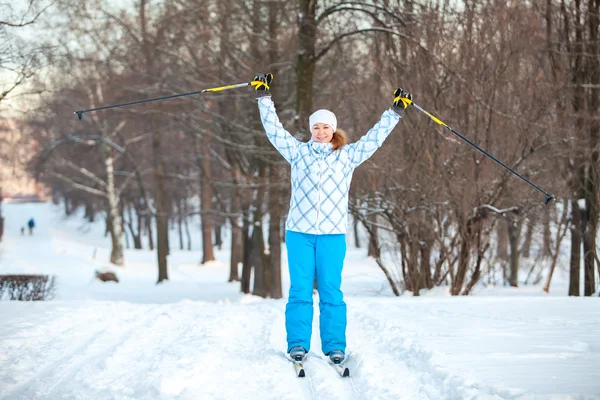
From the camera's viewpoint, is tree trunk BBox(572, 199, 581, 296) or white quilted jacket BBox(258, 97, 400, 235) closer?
white quilted jacket BBox(258, 97, 400, 235)

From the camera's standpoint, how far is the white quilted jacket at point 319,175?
506cm

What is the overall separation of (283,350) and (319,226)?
1124 millimetres

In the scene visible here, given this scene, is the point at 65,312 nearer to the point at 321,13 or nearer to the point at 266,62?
the point at 321,13

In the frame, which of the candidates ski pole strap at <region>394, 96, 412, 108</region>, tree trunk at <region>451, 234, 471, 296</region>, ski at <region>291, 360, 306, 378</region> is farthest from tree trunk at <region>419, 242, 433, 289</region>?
ski at <region>291, 360, 306, 378</region>

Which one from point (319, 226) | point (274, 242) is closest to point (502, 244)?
point (274, 242)

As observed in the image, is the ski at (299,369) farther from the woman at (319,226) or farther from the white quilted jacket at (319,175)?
the white quilted jacket at (319,175)

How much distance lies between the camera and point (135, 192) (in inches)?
1444

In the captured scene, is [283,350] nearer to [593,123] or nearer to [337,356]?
[337,356]

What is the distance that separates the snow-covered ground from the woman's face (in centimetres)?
171

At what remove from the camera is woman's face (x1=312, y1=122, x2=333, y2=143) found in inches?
204

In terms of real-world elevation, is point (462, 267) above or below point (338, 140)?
below

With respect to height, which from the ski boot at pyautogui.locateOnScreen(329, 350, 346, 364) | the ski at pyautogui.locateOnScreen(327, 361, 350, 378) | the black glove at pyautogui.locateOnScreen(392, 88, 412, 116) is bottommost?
the ski at pyautogui.locateOnScreen(327, 361, 350, 378)

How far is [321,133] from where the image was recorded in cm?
519

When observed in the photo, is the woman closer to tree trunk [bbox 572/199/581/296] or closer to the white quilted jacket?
the white quilted jacket
